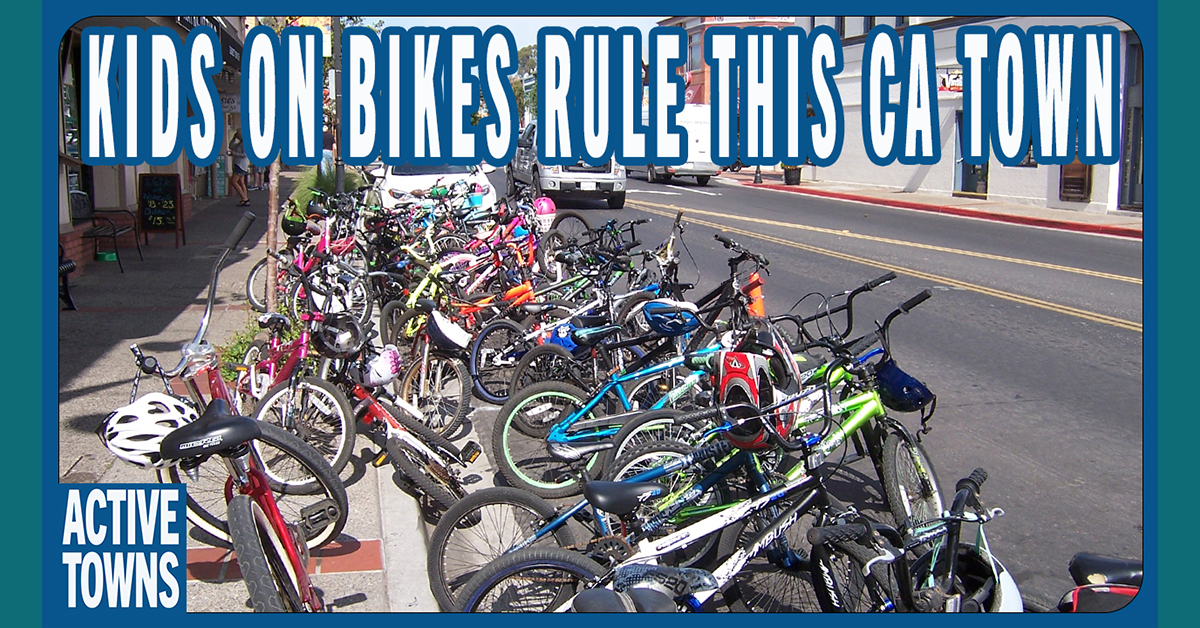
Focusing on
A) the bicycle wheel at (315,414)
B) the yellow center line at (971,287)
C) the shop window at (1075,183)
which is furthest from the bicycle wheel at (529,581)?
the shop window at (1075,183)

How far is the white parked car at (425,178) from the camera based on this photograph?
16.2 meters

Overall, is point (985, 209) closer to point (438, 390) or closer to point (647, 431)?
point (438, 390)

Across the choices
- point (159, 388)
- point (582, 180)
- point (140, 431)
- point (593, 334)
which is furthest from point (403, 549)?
point (582, 180)

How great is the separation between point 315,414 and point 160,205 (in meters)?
11.5

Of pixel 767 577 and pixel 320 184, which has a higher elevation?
pixel 320 184

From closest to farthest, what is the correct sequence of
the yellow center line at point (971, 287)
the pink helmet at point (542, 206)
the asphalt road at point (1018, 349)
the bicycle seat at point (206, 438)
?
1. the bicycle seat at point (206, 438)
2. the asphalt road at point (1018, 349)
3. the yellow center line at point (971, 287)
4. the pink helmet at point (542, 206)

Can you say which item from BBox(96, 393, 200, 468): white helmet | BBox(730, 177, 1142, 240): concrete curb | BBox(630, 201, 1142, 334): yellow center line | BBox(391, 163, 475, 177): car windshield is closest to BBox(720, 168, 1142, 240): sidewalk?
BBox(730, 177, 1142, 240): concrete curb

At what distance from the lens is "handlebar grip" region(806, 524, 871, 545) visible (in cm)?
369

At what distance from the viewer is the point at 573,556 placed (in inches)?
145

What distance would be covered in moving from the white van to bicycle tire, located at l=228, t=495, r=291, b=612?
26436 millimetres

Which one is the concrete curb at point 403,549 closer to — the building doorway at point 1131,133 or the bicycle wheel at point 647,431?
the bicycle wheel at point 647,431

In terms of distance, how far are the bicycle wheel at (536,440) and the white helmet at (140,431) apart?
5.59 ft

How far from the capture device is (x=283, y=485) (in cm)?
483

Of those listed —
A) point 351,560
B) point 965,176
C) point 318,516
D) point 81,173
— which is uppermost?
point 965,176
